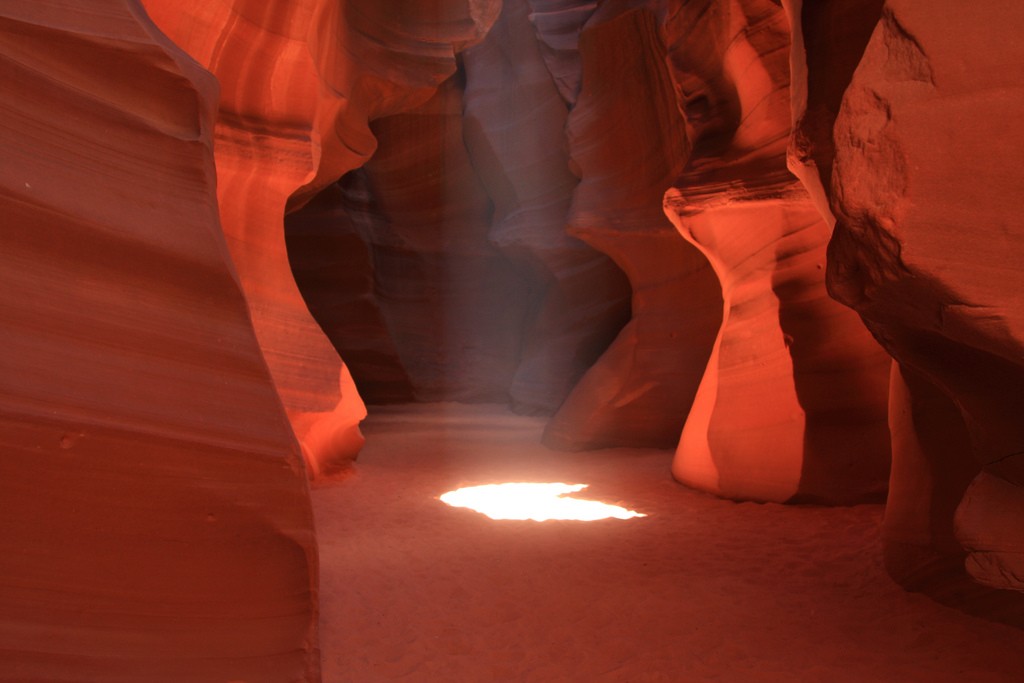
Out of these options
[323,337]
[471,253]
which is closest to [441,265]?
[471,253]

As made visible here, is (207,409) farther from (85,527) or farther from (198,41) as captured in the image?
(198,41)

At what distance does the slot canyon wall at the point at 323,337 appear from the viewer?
180 centimetres

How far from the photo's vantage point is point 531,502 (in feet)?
21.3

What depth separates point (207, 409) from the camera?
6.54ft

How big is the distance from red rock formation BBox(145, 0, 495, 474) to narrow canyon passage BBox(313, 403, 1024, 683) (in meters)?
1.35

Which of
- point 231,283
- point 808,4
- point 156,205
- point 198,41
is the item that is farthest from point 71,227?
point 198,41

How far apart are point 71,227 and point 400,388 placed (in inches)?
520

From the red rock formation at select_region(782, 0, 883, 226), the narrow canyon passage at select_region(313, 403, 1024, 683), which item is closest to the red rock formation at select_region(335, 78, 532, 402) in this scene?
the narrow canyon passage at select_region(313, 403, 1024, 683)

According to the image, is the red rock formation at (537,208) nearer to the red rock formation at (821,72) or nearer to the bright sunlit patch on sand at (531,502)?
the bright sunlit patch on sand at (531,502)

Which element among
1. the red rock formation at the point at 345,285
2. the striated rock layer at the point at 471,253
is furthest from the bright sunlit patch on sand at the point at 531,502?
the red rock formation at the point at 345,285

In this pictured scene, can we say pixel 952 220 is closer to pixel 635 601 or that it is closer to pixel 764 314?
pixel 635 601

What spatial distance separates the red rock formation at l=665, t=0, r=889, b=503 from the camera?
5992 mm

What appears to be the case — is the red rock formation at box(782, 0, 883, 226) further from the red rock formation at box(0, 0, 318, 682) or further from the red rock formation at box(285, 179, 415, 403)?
the red rock formation at box(285, 179, 415, 403)

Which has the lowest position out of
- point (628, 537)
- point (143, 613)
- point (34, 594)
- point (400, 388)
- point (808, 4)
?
point (400, 388)
